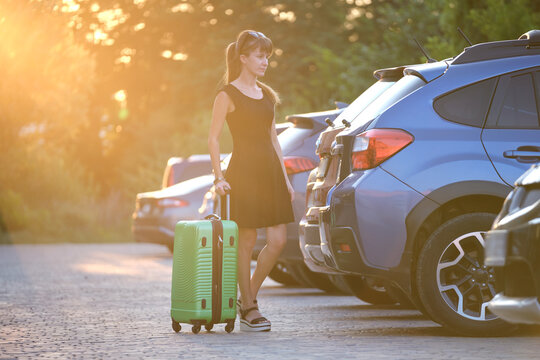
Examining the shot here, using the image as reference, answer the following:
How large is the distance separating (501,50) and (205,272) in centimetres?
249

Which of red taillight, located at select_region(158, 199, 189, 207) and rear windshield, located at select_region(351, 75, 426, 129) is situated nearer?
rear windshield, located at select_region(351, 75, 426, 129)

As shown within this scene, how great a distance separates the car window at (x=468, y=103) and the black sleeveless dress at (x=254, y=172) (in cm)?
139

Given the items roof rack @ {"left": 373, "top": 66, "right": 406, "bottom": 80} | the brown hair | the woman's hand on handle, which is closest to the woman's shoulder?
the brown hair

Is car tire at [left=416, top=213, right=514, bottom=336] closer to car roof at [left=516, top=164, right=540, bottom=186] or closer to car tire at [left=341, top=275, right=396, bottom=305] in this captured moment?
car roof at [left=516, top=164, right=540, bottom=186]

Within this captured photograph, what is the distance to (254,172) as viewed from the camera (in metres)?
8.76

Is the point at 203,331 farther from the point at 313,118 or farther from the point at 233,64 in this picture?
the point at 313,118

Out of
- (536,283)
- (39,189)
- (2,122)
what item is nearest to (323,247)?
(536,283)

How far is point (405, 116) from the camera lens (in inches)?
313

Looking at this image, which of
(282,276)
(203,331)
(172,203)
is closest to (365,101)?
(203,331)

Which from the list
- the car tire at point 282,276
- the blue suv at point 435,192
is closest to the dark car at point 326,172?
the blue suv at point 435,192

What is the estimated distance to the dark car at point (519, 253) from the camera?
5.94 m

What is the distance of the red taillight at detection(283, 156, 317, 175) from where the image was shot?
11000mm

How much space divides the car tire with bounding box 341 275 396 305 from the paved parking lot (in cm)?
12

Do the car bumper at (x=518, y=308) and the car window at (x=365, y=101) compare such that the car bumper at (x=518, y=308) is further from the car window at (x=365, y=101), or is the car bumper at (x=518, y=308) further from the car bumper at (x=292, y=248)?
the car bumper at (x=292, y=248)
